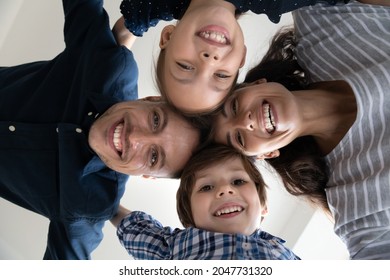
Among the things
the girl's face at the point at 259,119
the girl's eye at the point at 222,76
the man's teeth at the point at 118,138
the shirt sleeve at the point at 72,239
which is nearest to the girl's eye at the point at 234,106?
the girl's face at the point at 259,119

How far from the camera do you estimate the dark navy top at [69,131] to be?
0.94m

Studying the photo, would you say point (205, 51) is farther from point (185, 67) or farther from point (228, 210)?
point (228, 210)

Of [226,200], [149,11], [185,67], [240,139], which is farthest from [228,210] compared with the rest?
[149,11]

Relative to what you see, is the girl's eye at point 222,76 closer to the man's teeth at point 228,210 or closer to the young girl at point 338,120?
the young girl at point 338,120

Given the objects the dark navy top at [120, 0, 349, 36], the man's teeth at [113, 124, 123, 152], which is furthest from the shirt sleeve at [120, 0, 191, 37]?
the man's teeth at [113, 124, 123, 152]

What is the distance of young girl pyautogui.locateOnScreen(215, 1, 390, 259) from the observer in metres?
0.87

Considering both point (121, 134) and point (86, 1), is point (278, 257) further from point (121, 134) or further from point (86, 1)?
point (86, 1)

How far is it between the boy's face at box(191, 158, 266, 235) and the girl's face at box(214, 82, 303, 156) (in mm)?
49

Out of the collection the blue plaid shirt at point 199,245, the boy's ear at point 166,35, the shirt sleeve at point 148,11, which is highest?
the shirt sleeve at point 148,11

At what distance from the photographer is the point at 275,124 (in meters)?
0.87

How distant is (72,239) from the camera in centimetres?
96

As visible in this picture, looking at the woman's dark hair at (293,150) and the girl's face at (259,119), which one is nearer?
the girl's face at (259,119)

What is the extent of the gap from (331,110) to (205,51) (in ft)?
1.07

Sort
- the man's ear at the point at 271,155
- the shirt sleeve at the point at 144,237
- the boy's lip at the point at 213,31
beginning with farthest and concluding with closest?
1. the man's ear at the point at 271,155
2. the shirt sleeve at the point at 144,237
3. the boy's lip at the point at 213,31
